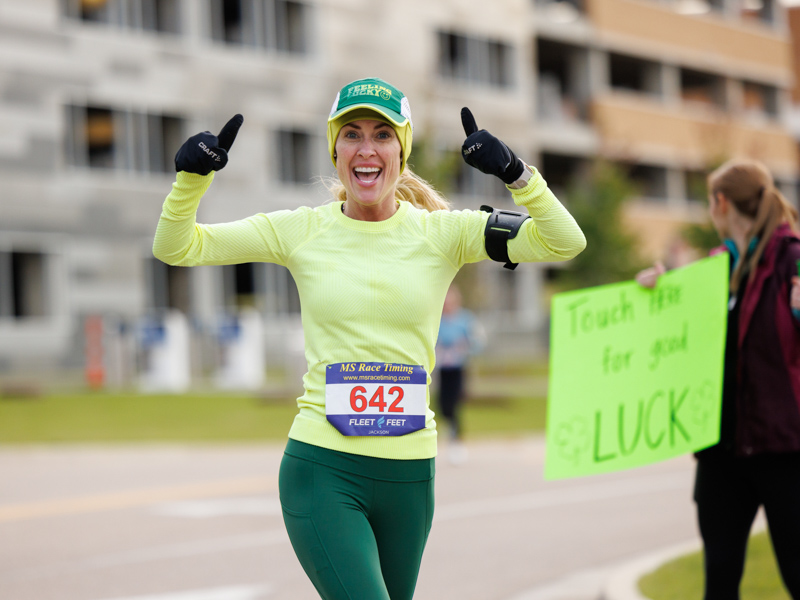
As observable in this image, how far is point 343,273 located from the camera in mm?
3590

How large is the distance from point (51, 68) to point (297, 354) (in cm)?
1090

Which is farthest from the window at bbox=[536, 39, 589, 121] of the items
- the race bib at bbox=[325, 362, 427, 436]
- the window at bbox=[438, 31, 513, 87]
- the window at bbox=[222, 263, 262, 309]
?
the race bib at bbox=[325, 362, 427, 436]

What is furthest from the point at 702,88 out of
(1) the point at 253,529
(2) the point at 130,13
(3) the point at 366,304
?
(3) the point at 366,304

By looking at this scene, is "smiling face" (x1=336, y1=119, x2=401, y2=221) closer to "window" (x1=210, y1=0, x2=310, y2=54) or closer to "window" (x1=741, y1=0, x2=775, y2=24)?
"window" (x1=210, y1=0, x2=310, y2=54)

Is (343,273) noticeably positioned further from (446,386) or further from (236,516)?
(446,386)

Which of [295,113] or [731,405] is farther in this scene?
[295,113]

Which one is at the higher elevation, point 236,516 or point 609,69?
point 609,69

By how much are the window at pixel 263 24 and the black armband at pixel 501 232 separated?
30.0 m

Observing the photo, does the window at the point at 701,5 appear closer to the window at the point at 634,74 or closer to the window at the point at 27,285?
the window at the point at 634,74

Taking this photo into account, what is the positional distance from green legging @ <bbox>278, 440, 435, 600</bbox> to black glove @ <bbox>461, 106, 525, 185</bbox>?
90 centimetres

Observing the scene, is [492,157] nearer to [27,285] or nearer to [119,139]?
[27,285]

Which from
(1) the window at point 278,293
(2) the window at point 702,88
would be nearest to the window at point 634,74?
(2) the window at point 702,88

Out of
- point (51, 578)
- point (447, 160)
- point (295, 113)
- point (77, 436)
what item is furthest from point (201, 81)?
point (51, 578)

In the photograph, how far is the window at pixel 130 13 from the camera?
29.8 m
